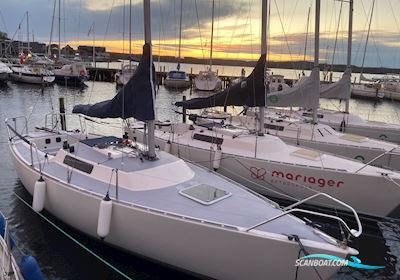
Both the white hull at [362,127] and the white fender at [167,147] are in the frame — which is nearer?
the white fender at [167,147]

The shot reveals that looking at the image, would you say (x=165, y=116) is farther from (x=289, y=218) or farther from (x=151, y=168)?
(x=289, y=218)

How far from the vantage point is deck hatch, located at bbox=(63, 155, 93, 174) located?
9586 millimetres

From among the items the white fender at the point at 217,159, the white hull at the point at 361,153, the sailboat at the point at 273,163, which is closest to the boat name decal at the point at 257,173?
the sailboat at the point at 273,163

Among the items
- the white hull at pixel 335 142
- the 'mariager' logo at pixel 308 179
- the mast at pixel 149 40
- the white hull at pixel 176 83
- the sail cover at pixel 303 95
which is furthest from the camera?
the white hull at pixel 176 83

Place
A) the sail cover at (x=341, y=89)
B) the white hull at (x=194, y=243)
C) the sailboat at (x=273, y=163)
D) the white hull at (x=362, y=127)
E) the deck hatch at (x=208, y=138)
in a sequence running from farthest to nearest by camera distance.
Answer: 1. the white hull at (x=362, y=127)
2. the sail cover at (x=341, y=89)
3. the deck hatch at (x=208, y=138)
4. the sailboat at (x=273, y=163)
5. the white hull at (x=194, y=243)

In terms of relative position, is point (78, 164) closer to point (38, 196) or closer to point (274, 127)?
point (38, 196)

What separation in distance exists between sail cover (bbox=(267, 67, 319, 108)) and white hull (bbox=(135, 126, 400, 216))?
12.1 ft

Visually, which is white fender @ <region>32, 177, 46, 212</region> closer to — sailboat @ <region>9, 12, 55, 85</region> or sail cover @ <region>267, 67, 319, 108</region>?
sail cover @ <region>267, 67, 319, 108</region>

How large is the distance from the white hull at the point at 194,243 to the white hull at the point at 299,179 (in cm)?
377

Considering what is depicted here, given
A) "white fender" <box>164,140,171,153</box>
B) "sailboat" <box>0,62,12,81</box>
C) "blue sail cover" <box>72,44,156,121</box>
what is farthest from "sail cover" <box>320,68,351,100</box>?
"sailboat" <box>0,62,12,81</box>

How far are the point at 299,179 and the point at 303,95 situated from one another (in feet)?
17.1

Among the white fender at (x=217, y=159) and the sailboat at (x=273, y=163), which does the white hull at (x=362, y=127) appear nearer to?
the sailboat at (x=273, y=163)

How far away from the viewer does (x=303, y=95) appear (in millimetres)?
15445

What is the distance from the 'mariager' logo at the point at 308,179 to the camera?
11219 mm
